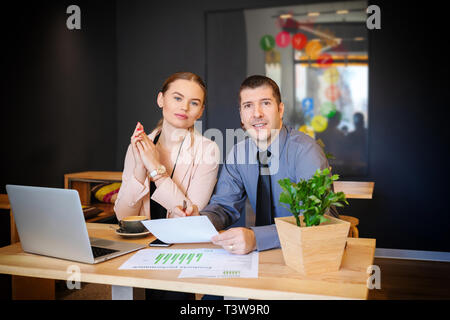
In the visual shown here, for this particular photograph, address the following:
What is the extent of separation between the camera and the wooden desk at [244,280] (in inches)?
39.1

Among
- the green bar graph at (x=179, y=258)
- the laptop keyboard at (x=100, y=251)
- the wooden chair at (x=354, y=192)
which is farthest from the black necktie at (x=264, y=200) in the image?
the wooden chair at (x=354, y=192)

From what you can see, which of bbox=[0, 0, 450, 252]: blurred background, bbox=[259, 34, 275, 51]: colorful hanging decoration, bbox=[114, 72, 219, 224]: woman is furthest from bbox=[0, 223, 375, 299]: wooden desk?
bbox=[259, 34, 275, 51]: colorful hanging decoration

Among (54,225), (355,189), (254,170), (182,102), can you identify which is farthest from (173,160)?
(355,189)

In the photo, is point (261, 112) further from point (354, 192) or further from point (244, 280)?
point (354, 192)

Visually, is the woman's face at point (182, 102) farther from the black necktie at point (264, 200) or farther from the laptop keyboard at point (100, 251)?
the laptop keyboard at point (100, 251)

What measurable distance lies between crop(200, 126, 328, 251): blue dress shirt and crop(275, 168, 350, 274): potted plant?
0.48 m

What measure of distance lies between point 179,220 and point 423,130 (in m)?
3.58

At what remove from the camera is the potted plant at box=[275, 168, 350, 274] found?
43.0 inches

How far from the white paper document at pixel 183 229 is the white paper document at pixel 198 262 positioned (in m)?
0.05

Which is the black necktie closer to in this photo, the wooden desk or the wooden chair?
→ the wooden desk

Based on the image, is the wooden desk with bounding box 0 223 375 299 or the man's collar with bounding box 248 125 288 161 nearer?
the wooden desk with bounding box 0 223 375 299

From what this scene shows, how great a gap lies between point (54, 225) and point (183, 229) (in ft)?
1.29
